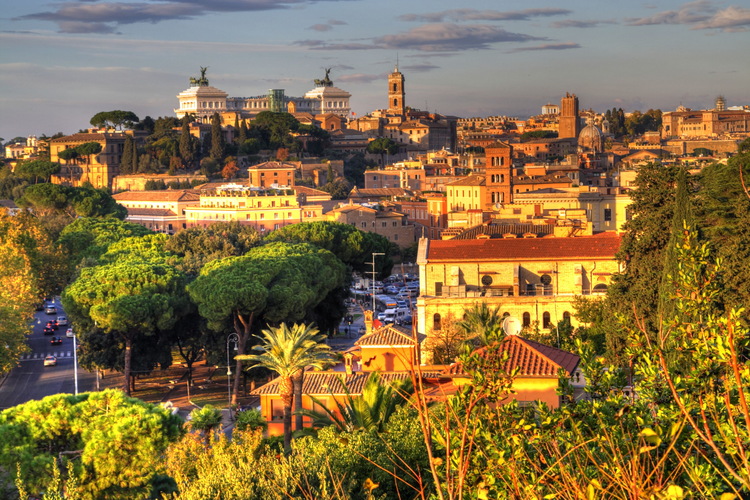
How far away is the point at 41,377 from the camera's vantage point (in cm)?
4147

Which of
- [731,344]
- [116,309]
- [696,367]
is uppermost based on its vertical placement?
[731,344]

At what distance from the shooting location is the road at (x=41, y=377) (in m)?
37.8

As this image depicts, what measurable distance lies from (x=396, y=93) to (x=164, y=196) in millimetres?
71392

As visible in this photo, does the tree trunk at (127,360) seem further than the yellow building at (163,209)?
No

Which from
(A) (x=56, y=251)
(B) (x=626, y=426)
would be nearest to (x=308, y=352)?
(B) (x=626, y=426)

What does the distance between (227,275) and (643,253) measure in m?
13.8

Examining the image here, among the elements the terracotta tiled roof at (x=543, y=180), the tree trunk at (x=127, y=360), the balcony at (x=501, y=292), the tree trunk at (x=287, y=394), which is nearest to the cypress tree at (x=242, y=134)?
the terracotta tiled roof at (x=543, y=180)

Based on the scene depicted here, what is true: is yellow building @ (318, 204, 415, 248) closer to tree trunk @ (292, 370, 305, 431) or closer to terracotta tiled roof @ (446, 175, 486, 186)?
terracotta tiled roof @ (446, 175, 486, 186)

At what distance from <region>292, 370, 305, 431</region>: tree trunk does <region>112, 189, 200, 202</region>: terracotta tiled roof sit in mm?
72914

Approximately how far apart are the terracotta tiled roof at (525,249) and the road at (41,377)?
476 inches

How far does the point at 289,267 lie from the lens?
142ft

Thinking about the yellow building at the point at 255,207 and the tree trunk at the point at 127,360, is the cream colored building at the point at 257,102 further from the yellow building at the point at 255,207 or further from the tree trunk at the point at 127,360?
the tree trunk at the point at 127,360

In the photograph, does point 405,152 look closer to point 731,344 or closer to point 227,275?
point 227,275

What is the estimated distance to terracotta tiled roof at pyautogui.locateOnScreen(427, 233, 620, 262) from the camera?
3909 cm
